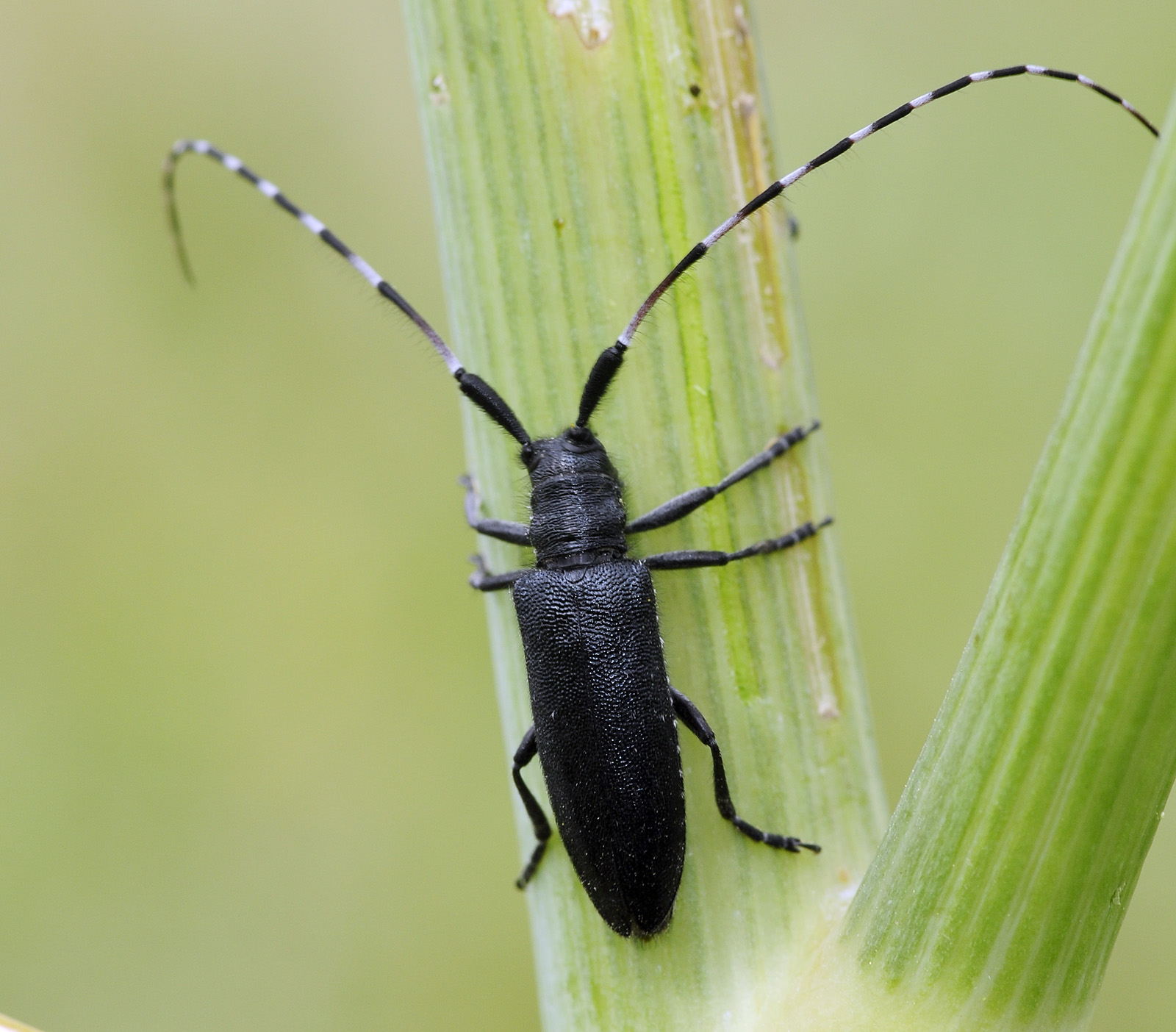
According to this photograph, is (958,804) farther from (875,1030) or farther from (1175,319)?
(1175,319)

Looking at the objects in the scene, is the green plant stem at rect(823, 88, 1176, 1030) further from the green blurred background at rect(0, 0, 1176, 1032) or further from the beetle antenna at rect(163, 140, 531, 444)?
the green blurred background at rect(0, 0, 1176, 1032)

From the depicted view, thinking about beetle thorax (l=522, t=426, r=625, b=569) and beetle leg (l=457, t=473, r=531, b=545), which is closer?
beetle leg (l=457, t=473, r=531, b=545)

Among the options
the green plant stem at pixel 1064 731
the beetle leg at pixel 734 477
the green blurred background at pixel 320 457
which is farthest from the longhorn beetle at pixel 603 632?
the green blurred background at pixel 320 457

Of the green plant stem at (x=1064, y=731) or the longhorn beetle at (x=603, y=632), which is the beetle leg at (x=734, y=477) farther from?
the green plant stem at (x=1064, y=731)

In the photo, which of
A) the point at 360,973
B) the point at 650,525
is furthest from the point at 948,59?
the point at 360,973

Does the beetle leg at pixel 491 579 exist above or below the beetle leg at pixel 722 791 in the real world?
above

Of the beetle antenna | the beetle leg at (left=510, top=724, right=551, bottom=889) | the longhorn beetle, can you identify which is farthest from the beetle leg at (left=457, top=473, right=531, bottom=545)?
the beetle leg at (left=510, top=724, right=551, bottom=889)
